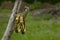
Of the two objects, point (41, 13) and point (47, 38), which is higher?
point (47, 38)

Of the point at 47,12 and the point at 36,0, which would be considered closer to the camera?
the point at 47,12

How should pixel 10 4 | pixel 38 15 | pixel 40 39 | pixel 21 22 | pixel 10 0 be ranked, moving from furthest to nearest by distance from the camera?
pixel 10 0, pixel 10 4, pixel 38 15, pixel 40 39, pixel 21 22

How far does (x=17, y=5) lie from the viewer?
8.95ft

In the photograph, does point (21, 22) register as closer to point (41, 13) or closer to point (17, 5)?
point (17, 5)

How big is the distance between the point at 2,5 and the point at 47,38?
16.4 metres

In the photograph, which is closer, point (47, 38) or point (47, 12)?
point (47, 38)

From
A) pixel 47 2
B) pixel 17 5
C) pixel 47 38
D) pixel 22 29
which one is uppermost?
pixel 17 5

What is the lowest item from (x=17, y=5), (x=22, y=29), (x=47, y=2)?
(x=47, y=2)

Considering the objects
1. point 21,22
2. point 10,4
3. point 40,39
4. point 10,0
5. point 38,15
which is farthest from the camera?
point 10,0

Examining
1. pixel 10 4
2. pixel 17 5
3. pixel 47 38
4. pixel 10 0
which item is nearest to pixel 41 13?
pixel 10 4

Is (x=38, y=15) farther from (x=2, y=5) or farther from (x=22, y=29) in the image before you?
(x=22, y=29)

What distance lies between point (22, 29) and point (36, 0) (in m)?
24.6

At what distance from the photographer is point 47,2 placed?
2775cm

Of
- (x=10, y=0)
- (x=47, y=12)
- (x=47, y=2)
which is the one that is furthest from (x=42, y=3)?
(x=47, y=12)
